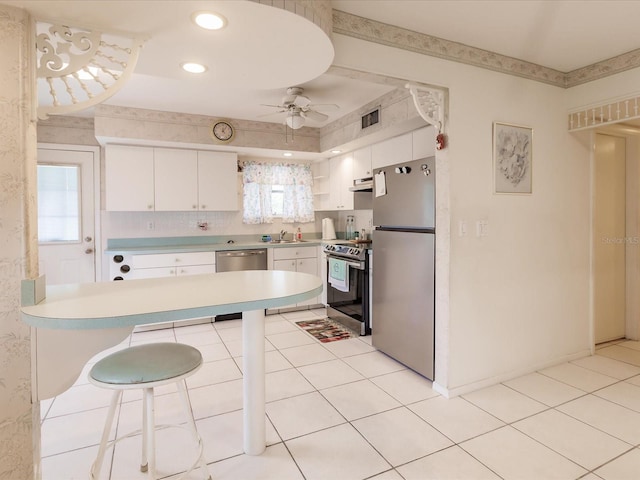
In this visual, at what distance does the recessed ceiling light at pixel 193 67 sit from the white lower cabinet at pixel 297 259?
2778mm

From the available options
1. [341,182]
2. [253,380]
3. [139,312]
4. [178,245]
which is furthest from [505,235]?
[178,245]

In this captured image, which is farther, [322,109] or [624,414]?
[322,109]

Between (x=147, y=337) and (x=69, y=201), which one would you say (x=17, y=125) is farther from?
(x=69, y=201)

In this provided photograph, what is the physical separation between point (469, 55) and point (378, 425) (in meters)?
2.53

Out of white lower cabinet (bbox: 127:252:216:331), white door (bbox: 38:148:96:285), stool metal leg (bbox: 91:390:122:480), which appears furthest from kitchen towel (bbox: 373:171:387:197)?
white door (bbox: 38:148:96:285)

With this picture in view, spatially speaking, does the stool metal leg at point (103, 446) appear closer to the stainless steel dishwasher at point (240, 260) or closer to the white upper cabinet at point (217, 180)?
the stainless steel dishwasher at point (240, 260)

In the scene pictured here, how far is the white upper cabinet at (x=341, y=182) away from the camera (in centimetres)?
449

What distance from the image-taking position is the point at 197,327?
13.6ft

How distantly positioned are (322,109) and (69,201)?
3.09 m

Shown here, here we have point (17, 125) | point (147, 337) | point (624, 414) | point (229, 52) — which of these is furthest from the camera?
point (147, 337)

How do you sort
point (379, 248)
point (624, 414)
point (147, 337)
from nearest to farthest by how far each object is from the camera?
1. point (624, 414)
2. point (379, 248)
3. point (147, 337)

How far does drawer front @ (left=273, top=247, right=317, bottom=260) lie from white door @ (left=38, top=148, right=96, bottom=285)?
2165 millimetres

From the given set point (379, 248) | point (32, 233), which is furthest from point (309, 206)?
Result: point (32, 233)

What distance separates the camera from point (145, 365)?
4.81ft
